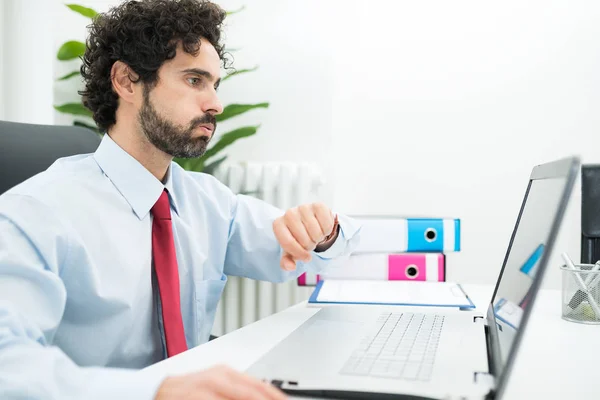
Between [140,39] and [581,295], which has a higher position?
[140,39]

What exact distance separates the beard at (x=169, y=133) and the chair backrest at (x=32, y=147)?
0.17 m

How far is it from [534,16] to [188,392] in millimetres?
1618

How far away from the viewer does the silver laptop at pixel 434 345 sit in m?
0.46

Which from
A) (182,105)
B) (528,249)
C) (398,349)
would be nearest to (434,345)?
(398,349)

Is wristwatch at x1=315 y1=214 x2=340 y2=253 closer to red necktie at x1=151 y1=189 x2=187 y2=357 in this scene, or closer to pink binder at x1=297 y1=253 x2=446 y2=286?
pink binder at x1=297 y1=253 x2=446 y2=286

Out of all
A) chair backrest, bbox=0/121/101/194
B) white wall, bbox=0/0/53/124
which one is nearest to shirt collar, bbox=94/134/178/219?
chair backrest, bbox=0/121/101/194

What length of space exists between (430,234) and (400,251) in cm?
8

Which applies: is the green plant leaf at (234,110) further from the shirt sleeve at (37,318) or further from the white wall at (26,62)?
the shirt sleeve at (37,318)

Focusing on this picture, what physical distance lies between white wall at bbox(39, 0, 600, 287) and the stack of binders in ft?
1.50

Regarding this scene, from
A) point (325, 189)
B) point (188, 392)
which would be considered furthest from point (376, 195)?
point (188, 392)

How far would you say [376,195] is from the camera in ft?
5.67

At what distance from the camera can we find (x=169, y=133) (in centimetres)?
98

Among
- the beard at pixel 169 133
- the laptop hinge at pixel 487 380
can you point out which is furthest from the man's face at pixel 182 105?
the laptop hinge at pixel 487 380

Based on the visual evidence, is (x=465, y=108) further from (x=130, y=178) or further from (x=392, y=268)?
(x=130, y=178)
